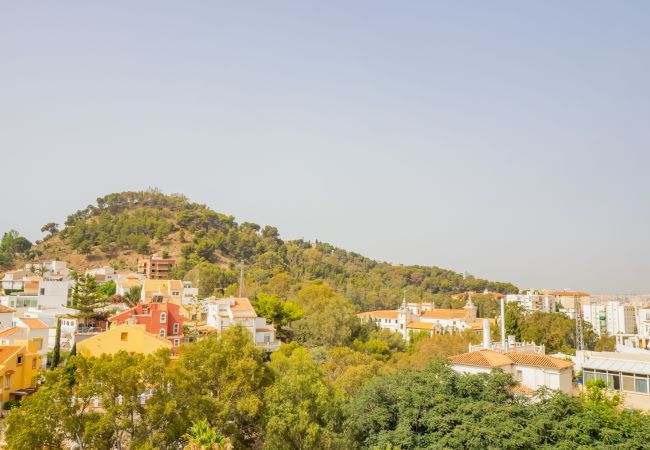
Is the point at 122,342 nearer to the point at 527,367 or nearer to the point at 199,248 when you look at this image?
the point at 527,367

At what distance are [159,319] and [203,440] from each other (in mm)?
23186

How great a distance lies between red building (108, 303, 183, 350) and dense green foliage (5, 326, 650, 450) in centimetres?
1677

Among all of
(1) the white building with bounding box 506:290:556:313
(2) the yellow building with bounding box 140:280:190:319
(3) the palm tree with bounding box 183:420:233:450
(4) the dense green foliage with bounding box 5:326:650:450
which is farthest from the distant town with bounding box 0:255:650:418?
(1) the white building with bounding box 506:290:556:313

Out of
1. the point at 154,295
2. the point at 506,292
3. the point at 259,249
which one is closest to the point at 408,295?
the point at 259,249

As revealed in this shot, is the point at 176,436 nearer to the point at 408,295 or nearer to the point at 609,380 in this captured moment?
the point at 609,380

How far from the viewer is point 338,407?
22500 mm

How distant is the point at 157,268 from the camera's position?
8250 cm

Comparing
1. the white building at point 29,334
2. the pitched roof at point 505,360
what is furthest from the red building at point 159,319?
the pitched roof at point 505,360

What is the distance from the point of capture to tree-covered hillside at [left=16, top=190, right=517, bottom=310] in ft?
277

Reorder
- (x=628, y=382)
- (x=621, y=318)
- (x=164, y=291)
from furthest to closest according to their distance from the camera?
(x=621, y=318) → (x=164, y=291) → (x=628, y=382)

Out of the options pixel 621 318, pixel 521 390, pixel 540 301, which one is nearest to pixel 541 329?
pixel 521 390

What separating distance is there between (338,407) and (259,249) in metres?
81.9

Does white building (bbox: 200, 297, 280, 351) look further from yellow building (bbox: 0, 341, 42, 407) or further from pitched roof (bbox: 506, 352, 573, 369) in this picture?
pitched roof (bbox: 506, 352, 573, 369)

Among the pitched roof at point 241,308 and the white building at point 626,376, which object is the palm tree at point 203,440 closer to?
the white building at point 626,376
